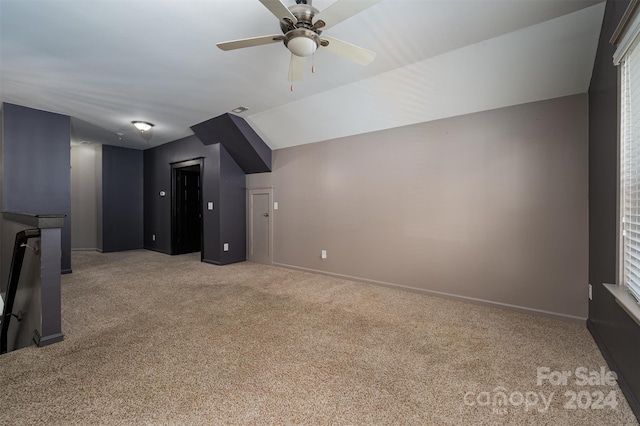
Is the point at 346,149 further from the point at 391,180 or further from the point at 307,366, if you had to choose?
the point at 307,366

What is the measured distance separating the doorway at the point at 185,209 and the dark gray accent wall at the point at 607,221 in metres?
6.27

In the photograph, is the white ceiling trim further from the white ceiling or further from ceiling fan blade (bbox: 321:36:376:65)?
ceiling fan blade (bbox: 321:36:376:65)

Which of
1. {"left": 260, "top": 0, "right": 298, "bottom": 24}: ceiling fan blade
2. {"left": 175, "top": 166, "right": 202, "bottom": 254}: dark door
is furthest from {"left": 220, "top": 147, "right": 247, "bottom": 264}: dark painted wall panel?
{"left": 260, "top": 0, "right": 298, "bottom": 24}: ceiling fan blade

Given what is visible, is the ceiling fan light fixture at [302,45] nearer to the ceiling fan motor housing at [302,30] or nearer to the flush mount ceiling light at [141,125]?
the ceiling fan motor housing at [302,30]

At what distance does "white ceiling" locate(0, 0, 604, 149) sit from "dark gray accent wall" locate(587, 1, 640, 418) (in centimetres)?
31

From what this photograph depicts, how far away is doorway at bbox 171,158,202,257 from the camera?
634cm

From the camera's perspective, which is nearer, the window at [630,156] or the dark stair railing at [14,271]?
the window at [630,156]

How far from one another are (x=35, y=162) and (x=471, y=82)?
631 centimetres

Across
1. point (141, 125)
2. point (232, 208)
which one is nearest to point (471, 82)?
point (232, 208)

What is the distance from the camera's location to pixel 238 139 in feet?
16.1

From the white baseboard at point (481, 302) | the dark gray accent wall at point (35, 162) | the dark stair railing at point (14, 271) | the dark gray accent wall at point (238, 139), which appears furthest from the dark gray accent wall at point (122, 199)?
the white baseboard at point (481, 302)

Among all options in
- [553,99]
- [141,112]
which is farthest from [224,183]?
[553,99]

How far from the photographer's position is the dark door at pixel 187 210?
6410mm

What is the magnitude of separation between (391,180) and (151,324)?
3256 millimetres
